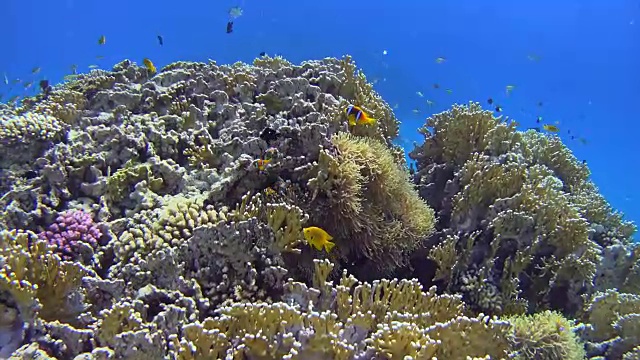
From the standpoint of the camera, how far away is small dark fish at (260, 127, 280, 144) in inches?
178

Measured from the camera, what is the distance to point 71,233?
3.94m

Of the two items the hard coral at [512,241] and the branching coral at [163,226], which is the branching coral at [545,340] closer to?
the hard coral at [512,241]

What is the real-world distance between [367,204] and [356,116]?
105 cm

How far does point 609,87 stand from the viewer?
92.1 m

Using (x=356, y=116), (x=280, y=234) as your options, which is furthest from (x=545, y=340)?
(x=356, y=116)

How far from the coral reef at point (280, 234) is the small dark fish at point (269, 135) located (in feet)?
0.20

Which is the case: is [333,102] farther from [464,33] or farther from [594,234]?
[464,33]

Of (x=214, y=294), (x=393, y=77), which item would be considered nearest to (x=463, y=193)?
(x=214, y=294)

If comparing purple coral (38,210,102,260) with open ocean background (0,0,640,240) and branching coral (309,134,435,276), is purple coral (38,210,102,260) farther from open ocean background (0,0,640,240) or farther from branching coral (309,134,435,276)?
open ocean background (0,0,640,240)

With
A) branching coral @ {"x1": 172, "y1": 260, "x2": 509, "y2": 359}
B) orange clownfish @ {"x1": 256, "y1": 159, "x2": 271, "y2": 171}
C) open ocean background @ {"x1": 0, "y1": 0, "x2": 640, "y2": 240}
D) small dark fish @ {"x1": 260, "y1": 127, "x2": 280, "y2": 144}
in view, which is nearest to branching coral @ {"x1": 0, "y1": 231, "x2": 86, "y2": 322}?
branching coral @ {"x1": 172, "y1": 260, "x2": 509, "y2": 359}

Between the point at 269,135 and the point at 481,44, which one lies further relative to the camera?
the point at 481,44

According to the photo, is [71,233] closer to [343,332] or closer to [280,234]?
[280,234]

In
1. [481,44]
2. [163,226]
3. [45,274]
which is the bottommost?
[45,274]

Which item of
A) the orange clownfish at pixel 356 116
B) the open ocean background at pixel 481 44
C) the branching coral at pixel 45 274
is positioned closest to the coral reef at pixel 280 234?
the branching coral at pixel 45 274
